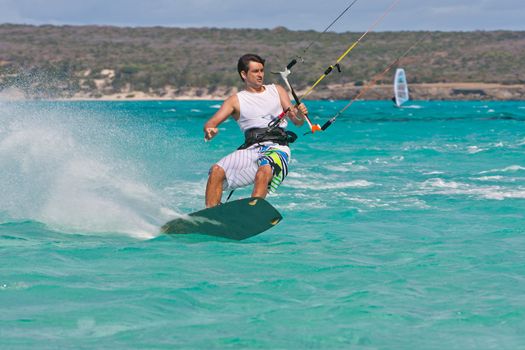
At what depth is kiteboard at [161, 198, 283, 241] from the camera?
841 cm

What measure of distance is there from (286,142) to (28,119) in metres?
4.12

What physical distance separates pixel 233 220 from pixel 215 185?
1.13 ft

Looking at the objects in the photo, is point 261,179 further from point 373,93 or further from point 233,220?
point 373,93

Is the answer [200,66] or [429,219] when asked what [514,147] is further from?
[200,66]

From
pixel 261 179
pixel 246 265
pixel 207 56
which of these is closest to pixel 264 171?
pixel 261 179

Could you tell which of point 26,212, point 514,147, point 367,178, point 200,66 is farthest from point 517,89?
point 26,212

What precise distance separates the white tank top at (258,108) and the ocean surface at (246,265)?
1.10 meters

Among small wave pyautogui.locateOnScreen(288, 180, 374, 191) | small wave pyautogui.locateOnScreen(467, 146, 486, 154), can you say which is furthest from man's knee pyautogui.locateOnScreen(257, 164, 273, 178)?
small wave pyautogui.locateOnScreen(467, 146, 486, 154)

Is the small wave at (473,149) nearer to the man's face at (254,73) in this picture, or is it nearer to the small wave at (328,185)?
the small wave at (328,185)

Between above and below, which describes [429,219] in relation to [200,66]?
below

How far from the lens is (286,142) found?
8.79 meters

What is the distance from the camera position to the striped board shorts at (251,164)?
28.1 ft

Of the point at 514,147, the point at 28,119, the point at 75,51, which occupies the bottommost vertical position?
the point at 514,147

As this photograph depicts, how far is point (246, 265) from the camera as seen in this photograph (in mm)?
7688
